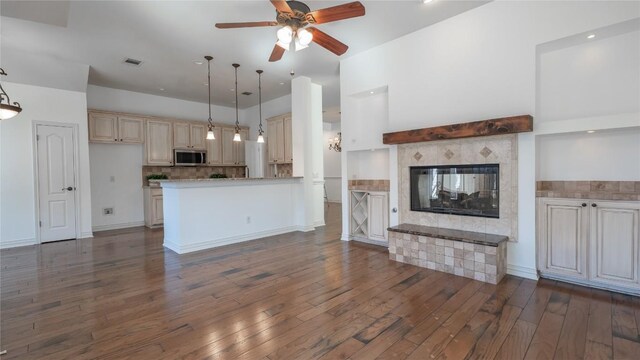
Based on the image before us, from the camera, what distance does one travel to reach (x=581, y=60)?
299 cm

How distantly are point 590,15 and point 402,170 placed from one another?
246 cm

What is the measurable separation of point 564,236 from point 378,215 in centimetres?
230

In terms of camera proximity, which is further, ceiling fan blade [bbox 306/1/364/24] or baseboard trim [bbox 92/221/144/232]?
baseboard trim [bbox 92/221/144/232]

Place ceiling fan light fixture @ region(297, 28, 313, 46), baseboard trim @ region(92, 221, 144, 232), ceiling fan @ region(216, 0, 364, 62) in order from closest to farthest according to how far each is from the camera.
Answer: ceiling fan @ region(216, 0, 364, 62)
ceiling fan light fixture @ region(297, 28, 313, 46)
baseboard trim @ region(92, 221, 144, 232)

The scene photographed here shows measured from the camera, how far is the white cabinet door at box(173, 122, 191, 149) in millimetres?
6996

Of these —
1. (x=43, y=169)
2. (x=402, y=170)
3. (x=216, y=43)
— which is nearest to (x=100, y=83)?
(x=43, y=169)

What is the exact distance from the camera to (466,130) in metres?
3.37

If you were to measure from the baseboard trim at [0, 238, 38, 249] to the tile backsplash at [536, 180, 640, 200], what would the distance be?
7769mm

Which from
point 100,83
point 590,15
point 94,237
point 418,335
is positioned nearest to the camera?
point 418,335

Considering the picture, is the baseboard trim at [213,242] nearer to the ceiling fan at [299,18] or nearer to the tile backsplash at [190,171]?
the tile backsplash at [190,171]

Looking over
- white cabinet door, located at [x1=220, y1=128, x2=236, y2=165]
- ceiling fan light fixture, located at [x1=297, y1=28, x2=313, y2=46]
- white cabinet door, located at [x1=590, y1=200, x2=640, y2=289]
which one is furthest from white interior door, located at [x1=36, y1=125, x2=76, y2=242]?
white cabinet door, located at [x1=590, y1=200, x2=640, y2=289]

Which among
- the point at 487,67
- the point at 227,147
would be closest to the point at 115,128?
the point at 227,147

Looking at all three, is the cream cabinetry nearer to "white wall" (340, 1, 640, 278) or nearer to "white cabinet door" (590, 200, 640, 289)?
"white wall" (340, 1, 640, 278)

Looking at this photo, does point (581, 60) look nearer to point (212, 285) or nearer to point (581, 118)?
point (581, 118)
